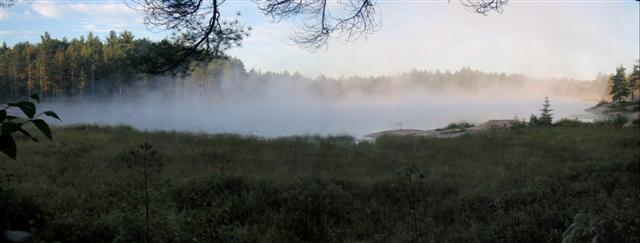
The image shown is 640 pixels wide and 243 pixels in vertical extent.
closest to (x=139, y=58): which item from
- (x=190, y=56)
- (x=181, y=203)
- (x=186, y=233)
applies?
(x=190, y=56)

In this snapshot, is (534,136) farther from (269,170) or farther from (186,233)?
(186,233)

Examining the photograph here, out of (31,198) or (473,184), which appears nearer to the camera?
(31,198)

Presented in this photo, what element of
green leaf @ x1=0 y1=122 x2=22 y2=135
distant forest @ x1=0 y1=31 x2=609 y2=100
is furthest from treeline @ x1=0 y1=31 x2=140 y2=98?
green leaf @ x1=0 y1=122 x2=22 y2=135

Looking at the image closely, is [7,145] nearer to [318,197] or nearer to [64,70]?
[318,197]

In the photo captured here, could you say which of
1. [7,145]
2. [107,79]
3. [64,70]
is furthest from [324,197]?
[107,79]

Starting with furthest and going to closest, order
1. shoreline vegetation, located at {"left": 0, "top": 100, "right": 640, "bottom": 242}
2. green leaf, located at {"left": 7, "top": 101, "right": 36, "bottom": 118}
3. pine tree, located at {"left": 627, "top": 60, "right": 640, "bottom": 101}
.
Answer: pine tree, located at {"left": 627, "top": 60, "right": 640, "bottom": 101}
shoreline vegetation, located at {"left": 0, "top": 100, "right": 640, "bottom": 242}
green leaf, located at {"left": 7, "top": 101, "right": 36, "bottom": 118}

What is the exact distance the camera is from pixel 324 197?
276 inches

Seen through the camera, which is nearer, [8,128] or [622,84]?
[8,128]

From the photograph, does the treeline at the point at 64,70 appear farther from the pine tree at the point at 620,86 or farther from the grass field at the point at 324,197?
the pine tree at the point at 620,86

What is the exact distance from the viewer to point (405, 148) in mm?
14805

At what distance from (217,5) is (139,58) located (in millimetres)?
1726

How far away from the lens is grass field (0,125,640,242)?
481 cm

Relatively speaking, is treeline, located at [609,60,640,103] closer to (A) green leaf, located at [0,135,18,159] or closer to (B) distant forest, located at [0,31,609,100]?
(B) distant forest, located at [0,31,609,100]

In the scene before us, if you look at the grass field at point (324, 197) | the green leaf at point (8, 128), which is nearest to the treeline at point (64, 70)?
the grass field at point (324, 197)
